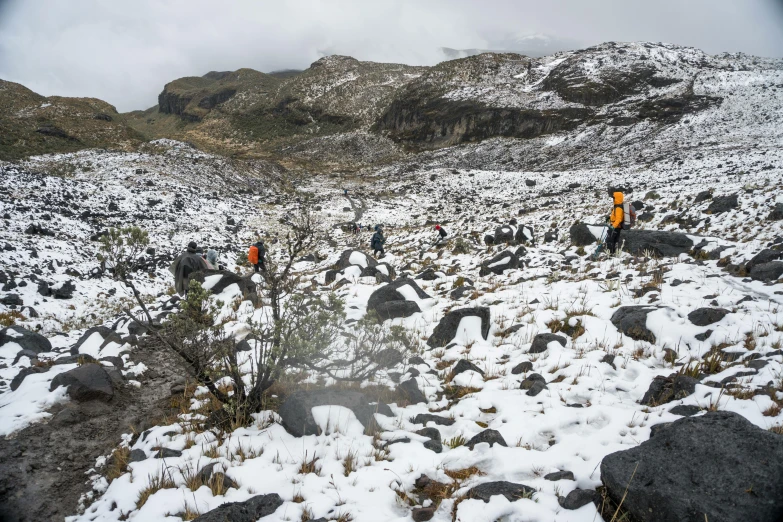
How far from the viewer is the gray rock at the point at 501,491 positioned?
279cm

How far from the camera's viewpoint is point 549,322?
19.6ft

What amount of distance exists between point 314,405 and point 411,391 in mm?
1284

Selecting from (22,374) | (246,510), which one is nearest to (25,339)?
(22,374)

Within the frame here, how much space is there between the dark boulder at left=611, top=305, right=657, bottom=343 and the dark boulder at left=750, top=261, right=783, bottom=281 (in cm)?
253

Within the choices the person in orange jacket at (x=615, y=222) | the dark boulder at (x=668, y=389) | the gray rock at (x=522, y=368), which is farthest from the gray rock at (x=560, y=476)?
the person in orange jacket at (x=615, y=222)

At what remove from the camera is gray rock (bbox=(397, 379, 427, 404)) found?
15.0 feet

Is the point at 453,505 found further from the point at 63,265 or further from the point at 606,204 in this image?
the point at 606,204

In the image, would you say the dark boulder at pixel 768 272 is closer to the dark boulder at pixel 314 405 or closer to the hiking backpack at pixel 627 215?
the hiking backpack at pixel 627 215

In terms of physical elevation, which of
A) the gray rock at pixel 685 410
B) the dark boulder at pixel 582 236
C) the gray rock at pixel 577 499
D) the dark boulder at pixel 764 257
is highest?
the dark boulder at pixel 582 236

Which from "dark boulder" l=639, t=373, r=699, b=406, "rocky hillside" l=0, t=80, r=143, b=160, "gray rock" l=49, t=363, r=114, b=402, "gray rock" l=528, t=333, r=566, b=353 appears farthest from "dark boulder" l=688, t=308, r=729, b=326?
"rocky hillside" l=0, t=80, r=143, b=160

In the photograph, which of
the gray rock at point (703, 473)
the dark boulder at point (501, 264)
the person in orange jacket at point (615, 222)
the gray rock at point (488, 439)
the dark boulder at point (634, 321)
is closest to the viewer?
the gray rock at point (703, 473)

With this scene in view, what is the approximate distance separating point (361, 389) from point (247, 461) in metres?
1.65

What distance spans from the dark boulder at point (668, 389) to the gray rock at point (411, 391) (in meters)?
2.38

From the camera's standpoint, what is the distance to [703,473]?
240 centimetres
